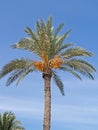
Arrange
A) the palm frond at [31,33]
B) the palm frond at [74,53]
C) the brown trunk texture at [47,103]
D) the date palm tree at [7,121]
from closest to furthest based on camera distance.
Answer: the brown trunk texture at [47,103]
the palm frond at [74,53]
the palm frond at [31,33]
the date palm tree at [7,121]

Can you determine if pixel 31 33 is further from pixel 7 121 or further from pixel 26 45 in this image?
pixel 7 121

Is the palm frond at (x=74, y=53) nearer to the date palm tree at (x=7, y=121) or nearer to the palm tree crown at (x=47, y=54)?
the palm tree crown at (x=47, y=54)

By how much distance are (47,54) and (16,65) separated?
2.66 meters

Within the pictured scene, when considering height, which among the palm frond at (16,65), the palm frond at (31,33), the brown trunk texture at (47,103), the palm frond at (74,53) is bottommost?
the brown trunk texture at (47,103)

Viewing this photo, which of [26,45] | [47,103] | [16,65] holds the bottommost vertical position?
[47,103]

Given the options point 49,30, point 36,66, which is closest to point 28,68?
point 36,66

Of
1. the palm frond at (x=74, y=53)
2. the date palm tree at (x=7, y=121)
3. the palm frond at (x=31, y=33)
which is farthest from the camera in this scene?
the date palm tree at (x=7, y=121)

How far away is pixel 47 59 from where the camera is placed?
1522 inches

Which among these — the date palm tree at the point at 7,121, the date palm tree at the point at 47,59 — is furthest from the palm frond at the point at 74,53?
the date palm tree at the point at 7,121

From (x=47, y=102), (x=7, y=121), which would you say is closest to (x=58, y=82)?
(x=47, y=102)

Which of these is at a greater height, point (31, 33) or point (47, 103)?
point (31, 33)

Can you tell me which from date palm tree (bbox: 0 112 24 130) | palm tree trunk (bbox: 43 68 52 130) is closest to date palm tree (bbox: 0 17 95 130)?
palm tree trunk (bbox: 43 68 52 130)

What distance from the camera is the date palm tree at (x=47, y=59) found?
38.7 metres

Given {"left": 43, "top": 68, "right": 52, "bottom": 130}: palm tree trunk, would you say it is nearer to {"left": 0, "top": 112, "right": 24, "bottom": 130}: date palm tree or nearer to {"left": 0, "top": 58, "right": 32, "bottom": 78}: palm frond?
{"left": 0, "top": 58, "right": 32, "bottom": 78}: palm frond
